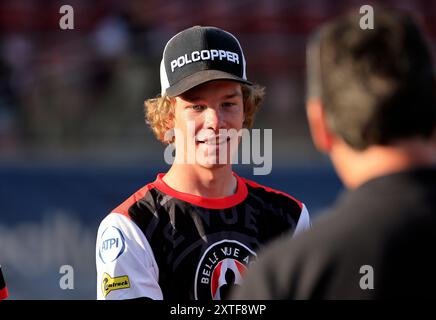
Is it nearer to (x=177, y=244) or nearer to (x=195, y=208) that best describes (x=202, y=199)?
(x=195, y=208)

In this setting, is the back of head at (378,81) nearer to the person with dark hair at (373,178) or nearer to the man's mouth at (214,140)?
the person with dark hair at (373,178)

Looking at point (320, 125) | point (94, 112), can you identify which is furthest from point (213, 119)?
point (94, 112)

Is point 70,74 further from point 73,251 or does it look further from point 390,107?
point 390,107

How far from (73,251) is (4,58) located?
12.4 ft

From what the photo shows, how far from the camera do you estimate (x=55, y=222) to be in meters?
7.88

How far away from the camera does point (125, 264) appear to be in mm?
3002

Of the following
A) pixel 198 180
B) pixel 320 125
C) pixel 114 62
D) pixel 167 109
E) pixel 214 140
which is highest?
pixel 114 62

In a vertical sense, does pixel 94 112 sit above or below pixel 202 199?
above

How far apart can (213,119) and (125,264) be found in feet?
1.97

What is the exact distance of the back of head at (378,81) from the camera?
1605 mm

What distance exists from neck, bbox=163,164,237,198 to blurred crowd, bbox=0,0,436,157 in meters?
6.23

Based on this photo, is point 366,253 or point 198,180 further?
point 198,180

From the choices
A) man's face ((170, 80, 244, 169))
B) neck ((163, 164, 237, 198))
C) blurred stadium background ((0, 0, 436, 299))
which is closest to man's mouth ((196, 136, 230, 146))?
man's face ((170, 80, 244, 169))

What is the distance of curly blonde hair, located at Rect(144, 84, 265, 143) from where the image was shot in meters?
3.29
